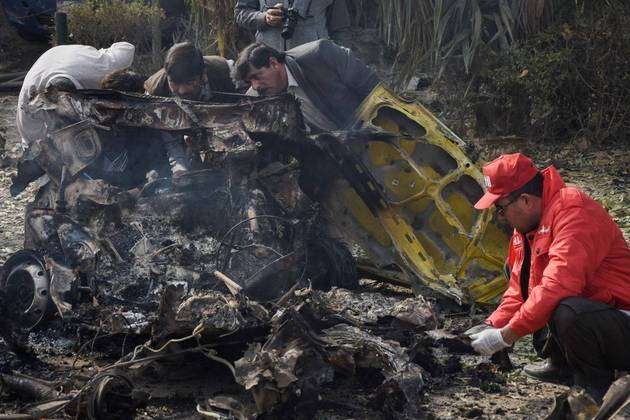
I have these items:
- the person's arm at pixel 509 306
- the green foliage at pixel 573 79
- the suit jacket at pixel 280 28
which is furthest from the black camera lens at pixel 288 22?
the person's arm at pixel 509 306

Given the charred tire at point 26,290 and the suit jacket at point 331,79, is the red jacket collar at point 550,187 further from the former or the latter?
the charred tire at point 26,290

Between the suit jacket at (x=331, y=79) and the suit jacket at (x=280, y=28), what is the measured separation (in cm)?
147

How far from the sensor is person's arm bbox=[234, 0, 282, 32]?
899 centimetres

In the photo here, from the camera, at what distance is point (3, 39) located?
15.3 metres

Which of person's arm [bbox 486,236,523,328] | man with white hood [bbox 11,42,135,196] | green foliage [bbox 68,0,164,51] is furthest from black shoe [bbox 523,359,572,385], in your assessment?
green foliage [bbox 68,0,164,51]

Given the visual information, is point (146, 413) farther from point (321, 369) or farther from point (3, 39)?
point (3, 39)

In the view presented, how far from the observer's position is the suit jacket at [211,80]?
7.85m

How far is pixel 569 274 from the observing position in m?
4.80

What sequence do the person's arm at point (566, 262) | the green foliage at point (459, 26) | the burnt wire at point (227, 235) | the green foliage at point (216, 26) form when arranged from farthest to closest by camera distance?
1. the green foliage at point (216, 26)
2. the green foliage at point (459, 26)
3. the burnt wire at point (227, 235)
4. the person's arm at point (566, 262)

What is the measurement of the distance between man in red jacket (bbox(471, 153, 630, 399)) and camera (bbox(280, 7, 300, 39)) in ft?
13.8

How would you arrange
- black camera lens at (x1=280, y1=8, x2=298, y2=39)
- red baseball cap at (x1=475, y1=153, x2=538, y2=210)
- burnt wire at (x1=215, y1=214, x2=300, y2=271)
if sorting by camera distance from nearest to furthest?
1. red baseball cap at (x1=475, y1=153, x2=538, y2=210)
2. burnt wire at (x1=215, y1=214, x2=300, y2=271)
3. black camera lens at (x1=280, y1=8, x2=298, y2=39)

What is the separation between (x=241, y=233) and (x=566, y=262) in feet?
8.10

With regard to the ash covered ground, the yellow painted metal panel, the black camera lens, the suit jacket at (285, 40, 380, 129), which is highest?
the black camera lens

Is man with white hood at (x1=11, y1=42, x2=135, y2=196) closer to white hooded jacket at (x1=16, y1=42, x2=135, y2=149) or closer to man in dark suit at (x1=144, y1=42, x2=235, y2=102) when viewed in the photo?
white hooded jacket at (x1=16, y1=42, x2=135, y2=149)
